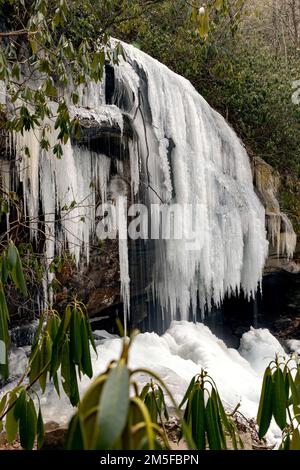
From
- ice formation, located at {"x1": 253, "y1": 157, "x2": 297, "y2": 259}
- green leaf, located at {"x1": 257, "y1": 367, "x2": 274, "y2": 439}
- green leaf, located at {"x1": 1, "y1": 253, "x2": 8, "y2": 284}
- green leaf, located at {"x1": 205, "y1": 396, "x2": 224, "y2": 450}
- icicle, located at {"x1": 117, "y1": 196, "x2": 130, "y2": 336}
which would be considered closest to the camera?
green leaf, located at {"x1": 205, "y1": 396, "x2": 224, "y2": 450}

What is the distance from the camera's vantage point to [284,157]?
28.2 ft

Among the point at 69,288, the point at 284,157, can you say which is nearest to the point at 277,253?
the point at 284,157

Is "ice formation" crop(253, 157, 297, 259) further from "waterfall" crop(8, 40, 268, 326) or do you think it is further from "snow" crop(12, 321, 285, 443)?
"snow" crop(12, 321, 285, 443)

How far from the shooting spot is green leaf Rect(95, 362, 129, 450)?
556 mm

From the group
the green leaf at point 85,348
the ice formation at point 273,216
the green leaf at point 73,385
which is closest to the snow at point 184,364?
the ice formation at point 273,216

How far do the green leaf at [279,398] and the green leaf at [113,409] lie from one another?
0.82 meters

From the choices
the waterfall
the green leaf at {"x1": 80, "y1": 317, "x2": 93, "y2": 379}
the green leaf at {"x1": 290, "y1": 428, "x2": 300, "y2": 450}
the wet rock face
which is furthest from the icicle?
the green leaf at {"x1": 290, "y1": 428, "x2": 300, "y2": 450}

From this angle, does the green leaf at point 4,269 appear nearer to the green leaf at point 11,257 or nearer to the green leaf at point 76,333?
the green leaf at point 11,257

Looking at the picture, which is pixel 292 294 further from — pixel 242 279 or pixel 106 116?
pixel 106 116

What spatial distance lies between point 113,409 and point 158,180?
561cm

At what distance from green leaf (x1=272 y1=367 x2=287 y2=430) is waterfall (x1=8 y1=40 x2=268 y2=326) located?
3.39 meters

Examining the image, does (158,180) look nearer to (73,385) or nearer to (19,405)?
(73,385)

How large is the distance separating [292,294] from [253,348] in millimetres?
1813

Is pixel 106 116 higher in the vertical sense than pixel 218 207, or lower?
higher
